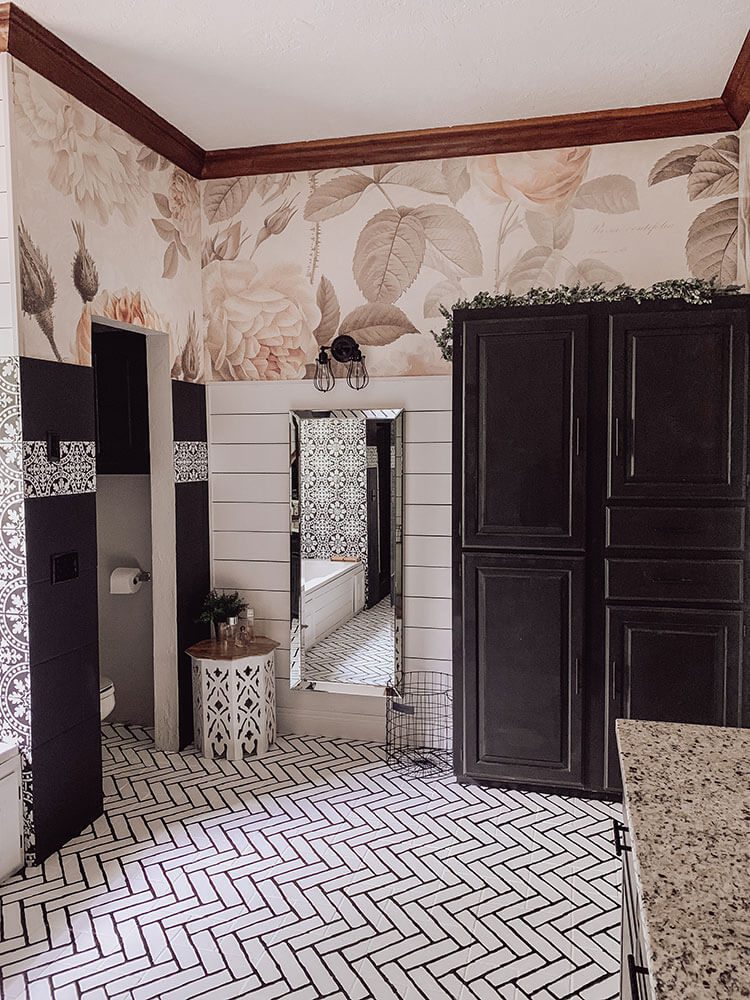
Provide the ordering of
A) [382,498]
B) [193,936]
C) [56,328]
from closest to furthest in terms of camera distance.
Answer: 1. [193,936]
2. [56,328]
3. [382,498]

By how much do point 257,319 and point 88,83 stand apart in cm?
123

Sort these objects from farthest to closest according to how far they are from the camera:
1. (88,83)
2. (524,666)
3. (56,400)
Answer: (524,666), (88,83), (56,400)

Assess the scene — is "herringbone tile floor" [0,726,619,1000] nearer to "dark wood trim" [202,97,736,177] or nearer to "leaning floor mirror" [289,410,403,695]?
"leaning floor mirror" [289,410,403,695]

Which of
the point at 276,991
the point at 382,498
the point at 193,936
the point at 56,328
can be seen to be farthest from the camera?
the point at 382,498

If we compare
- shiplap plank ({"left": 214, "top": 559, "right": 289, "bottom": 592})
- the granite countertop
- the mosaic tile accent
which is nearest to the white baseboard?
shiplap plank ({"left": 214, "top": 559, "right": 289, "bottom": 592})

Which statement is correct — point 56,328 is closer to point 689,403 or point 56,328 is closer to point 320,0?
point 320,0

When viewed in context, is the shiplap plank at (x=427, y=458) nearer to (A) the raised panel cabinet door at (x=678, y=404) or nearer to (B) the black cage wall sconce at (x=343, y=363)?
(B) the black cage wall sconce at (x=343, y=363)

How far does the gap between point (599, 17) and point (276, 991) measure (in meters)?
2.99

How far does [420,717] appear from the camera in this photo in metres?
3.67

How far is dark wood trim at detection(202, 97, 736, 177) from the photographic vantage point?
3238 millimetres

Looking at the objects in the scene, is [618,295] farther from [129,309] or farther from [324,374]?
[129,309]

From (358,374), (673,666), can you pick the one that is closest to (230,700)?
(358,374)

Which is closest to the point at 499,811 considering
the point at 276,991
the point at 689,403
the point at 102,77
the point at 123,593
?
the point at 276,991

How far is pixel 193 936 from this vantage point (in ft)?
7.50
